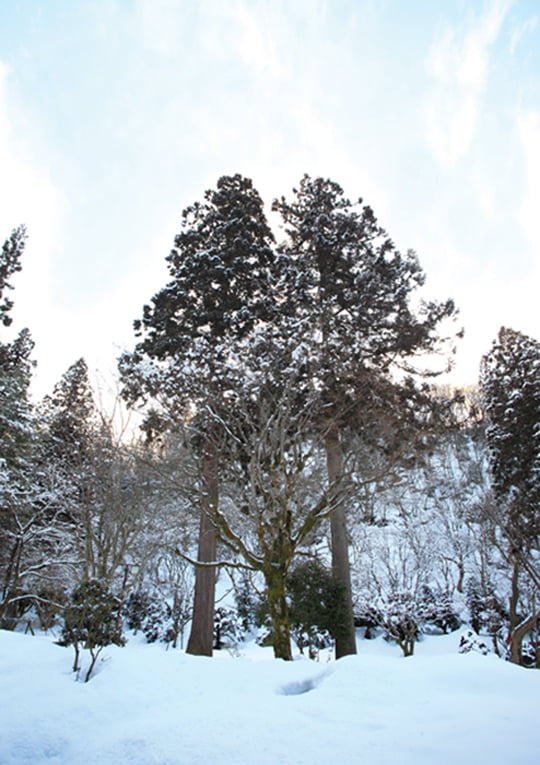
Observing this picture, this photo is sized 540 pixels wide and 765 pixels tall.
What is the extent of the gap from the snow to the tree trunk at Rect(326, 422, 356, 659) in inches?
204

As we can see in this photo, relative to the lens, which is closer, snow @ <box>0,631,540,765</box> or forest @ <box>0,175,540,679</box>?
snow @ <box>0,631,540,765</box>

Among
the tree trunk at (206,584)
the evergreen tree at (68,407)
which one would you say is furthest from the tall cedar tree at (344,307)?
the evergreen tree at (68,407)

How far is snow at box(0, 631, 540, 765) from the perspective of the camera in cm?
270

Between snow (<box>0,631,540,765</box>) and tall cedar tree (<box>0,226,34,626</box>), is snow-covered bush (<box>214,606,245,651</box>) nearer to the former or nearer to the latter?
tall cedar tree (<box>0,226,34,626</box>)

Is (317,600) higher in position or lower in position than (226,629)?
higher

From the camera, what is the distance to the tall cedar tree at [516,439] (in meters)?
13.9

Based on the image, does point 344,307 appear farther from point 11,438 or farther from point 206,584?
point 11,438

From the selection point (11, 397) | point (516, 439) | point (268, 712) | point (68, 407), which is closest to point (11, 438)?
point (11, 397)

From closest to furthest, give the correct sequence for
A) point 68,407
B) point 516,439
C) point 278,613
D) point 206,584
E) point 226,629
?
point 278,613 < point 206,584 < point 516,439 < point 226,629 < point 68,407

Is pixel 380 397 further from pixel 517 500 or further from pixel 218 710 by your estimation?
pixel 517 500

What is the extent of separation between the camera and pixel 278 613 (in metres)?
6.82

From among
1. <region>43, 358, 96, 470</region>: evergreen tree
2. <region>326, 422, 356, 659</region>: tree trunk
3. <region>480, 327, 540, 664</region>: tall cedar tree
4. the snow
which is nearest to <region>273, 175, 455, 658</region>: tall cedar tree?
<region>326, 422, 356, 659</region>: tree trunk

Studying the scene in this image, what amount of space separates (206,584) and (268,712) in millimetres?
6490

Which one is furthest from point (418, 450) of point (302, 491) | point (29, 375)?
point (29, 375)
